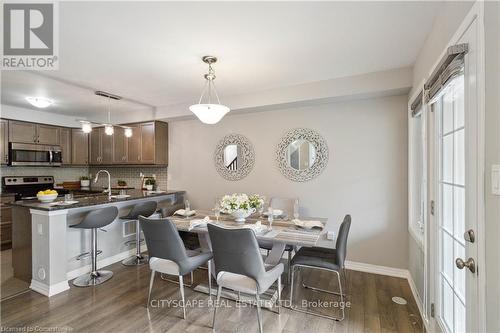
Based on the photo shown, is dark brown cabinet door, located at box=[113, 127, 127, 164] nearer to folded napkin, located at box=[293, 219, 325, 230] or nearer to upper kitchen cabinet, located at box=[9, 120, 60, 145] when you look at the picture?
upper kitchen cabinet, located at box=[9, 120, 60, 145]

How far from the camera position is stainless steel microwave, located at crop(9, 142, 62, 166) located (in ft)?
14.1

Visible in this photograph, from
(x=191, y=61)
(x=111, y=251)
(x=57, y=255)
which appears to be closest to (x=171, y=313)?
(x=57, y=255)

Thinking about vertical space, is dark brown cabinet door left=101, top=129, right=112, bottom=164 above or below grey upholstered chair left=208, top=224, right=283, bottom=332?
above

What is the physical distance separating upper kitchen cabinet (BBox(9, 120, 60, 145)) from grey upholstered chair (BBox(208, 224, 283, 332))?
15.4ft

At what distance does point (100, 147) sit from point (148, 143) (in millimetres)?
1433

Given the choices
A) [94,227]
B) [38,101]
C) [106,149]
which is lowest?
[94,227]

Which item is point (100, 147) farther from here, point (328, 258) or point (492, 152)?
point (492, 152)

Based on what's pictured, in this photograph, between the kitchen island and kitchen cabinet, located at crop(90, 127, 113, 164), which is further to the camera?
kitchen cabinet, located at crop(90, 127, 113, 164)

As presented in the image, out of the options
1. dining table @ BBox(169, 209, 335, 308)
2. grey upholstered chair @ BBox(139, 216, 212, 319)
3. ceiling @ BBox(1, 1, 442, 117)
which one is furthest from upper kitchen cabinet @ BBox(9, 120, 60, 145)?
grey upholstered chair @ BBox(139, 216, 212, 319)

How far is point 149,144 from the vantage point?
15.2ft

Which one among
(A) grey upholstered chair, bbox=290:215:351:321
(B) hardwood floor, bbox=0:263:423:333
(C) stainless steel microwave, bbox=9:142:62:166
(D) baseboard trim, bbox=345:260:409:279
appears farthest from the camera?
(C) stainless steel microwave, bbox=9:142:62:166

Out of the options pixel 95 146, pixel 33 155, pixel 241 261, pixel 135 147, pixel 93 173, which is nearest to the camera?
pixel 241 261

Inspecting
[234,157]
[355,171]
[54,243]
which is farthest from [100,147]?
[355,171]

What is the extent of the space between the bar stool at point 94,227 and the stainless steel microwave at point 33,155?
2705 mm
